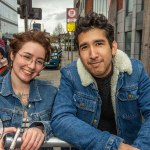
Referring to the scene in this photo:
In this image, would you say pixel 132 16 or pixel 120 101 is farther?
pixel 132 16

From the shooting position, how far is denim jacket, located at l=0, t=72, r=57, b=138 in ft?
8.22

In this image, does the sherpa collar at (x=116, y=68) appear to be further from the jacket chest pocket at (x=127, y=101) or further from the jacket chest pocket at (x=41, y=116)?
the jacket chest pocket at (x=41, y=116)

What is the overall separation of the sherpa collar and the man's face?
53mm

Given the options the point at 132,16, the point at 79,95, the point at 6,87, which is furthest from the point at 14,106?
the point at 132,16

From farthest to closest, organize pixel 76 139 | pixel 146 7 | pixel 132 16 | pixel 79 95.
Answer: pixel 132 16 → pixel 146 7 → pixel 79 95 → pixel 76 139

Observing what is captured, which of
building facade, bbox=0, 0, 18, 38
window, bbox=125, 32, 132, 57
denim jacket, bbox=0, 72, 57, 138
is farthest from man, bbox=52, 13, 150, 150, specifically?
building facade, bbox=0, 0, 18, 38

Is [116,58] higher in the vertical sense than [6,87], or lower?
higher

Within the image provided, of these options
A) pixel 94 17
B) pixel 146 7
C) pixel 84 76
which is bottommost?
pixel 84 76

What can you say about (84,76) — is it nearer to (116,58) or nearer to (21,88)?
(116,58)

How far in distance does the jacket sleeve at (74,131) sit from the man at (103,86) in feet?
0.04

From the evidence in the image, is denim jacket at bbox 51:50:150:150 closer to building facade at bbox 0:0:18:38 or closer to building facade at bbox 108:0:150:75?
building facade at bbox 108:0:150:75

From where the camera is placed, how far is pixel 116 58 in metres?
2.63

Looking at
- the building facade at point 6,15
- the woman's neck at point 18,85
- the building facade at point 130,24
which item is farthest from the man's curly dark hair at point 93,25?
the building facade at point 6,15

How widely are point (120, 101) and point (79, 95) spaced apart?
348 millimetres
